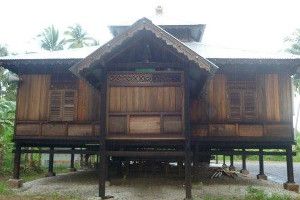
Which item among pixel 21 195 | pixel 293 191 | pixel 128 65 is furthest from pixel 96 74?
pixel 293 191

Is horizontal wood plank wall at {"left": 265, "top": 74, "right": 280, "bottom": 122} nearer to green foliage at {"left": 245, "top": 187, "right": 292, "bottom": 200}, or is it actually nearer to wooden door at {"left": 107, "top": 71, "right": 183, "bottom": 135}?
green foliage at {"left": 245, "top": 187, "right": 292, "bottom": 200}

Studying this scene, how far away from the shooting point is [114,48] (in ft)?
38.4

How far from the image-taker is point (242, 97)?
15.2 meters

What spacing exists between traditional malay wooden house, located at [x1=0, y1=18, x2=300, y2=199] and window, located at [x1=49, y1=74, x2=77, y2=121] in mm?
44

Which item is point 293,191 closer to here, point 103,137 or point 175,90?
point 175,90

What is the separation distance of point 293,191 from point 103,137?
863cm

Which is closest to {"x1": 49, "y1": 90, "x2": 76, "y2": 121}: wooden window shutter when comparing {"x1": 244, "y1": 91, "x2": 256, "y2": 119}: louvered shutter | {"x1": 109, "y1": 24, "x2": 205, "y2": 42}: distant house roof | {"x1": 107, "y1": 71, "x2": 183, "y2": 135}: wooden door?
{"x1": 107, "y1": 71, "x2": 183, "y2": 135}: wooden door

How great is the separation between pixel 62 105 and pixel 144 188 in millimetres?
5123

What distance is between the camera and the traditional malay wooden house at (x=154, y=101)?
12070 mm

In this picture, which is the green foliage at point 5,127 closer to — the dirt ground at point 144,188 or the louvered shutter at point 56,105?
the dirt ground at point 144,188

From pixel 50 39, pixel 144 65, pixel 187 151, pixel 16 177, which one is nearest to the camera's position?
pixel 187 151

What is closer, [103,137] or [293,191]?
[103,137]

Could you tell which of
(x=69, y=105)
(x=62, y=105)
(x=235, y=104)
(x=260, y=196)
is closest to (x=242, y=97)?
(x=235, y=104)

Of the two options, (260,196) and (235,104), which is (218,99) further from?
(260,196)
